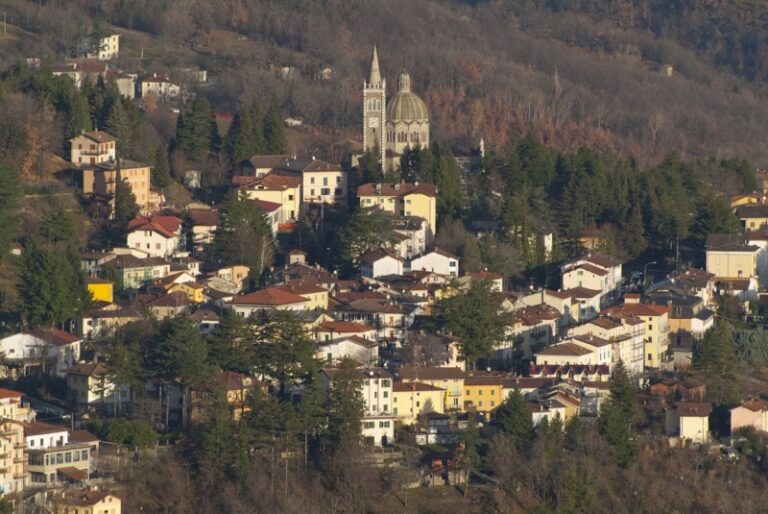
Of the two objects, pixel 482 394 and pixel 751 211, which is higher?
pixel 751 211

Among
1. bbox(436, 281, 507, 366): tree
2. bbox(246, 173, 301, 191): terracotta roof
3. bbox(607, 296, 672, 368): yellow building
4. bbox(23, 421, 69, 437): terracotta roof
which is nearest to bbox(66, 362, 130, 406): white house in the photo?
bbox(23, 421, 69, 437): terracotta roof

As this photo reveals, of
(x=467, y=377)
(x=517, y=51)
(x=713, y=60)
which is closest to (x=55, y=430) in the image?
(x=467, y=377)

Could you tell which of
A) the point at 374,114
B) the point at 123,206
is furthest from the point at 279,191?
the point at 374,114

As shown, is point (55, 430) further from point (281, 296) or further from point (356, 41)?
point (356, 41)

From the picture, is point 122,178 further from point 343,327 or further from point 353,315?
point 343,327

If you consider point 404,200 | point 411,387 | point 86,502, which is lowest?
point 86,502

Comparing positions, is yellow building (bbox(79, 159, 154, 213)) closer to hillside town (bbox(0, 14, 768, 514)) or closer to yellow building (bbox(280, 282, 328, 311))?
hillside town (bbox(0, 14, 768, 514))

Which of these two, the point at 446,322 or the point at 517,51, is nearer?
the point at 446,322
